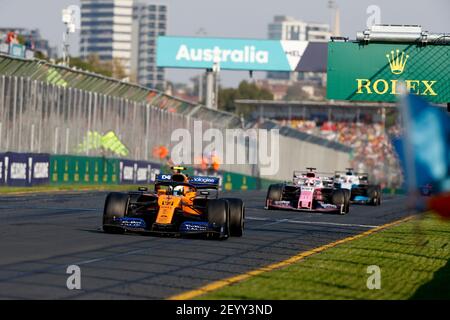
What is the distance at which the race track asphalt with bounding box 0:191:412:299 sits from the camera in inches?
467

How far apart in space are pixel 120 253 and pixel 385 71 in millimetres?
8375

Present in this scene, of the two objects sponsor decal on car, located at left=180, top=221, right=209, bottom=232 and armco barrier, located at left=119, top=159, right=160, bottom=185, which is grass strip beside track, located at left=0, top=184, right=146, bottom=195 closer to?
armco barrier, located at left=119, top=159, right=160, bottom=185

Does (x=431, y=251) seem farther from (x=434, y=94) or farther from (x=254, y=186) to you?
(x=254, y=186)

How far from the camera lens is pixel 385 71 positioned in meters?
22.2

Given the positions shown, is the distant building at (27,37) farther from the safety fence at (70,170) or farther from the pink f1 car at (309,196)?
the pink f1 car at (309,196)

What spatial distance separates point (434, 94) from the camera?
21.3 meters

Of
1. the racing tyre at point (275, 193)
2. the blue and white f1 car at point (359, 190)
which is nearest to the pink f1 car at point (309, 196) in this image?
the racing tyre at point (275, 193)

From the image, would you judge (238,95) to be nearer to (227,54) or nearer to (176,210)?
(227,54)

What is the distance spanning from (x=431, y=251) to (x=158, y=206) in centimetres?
475

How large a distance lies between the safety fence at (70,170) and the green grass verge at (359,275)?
894 inches

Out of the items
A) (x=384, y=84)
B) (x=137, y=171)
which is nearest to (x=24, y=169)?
(x=137, y=171)

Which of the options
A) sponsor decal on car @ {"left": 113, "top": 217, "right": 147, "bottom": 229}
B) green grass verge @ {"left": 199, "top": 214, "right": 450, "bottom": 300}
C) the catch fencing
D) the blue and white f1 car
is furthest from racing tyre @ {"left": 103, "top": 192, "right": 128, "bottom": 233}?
the blue and white f1 car

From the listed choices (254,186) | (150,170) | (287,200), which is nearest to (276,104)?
(254,186)
